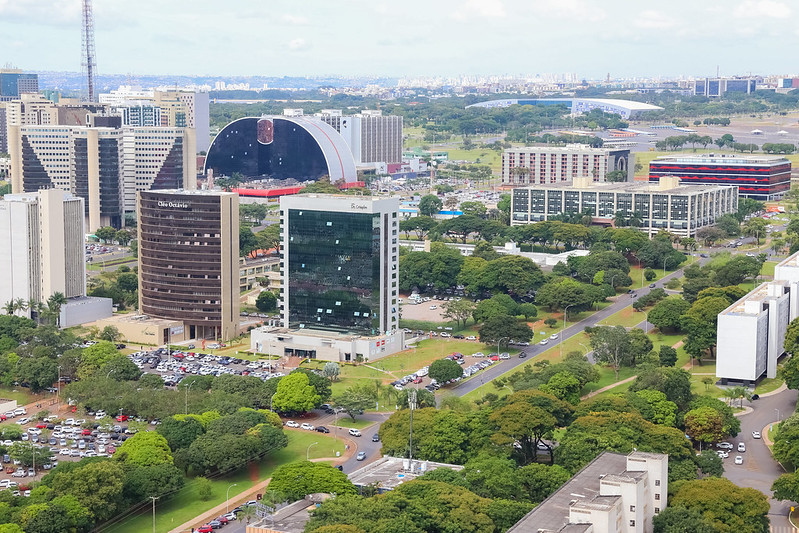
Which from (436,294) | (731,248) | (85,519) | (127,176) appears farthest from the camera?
(127,176)

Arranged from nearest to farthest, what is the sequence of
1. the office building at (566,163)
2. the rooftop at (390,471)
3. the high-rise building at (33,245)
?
the rooftop at (390,471) < the high-rise building at (33,245) < the office building at (566,163)

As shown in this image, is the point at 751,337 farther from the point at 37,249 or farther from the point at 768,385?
the point at 37,249

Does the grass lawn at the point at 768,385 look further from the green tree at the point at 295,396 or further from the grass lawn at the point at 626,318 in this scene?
the green tree at the point at 295,396

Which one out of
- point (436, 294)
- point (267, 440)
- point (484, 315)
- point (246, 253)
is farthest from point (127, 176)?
point (267, 440)

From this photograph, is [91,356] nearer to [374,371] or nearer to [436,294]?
[374,371]

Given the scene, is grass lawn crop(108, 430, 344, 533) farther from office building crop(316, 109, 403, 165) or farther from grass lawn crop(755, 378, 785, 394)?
office building crop(316, 109, 403, 165)

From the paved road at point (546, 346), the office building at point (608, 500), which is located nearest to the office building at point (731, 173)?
the paved road at point (546, 346)
